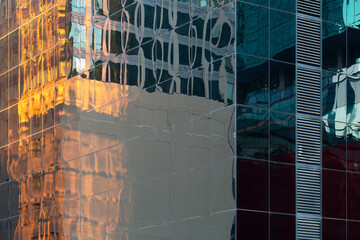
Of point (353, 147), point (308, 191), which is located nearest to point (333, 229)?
point (308, 191)

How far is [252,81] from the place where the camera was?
98.5ft

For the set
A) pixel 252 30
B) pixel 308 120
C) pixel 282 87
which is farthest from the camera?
pixel 308 120

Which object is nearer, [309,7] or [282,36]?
[282,36]

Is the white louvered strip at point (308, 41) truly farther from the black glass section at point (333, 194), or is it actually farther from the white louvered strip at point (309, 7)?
the black glass section at point (333, 194)

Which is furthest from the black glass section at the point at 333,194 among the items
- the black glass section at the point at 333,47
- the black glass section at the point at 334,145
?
the black glass section at the point at 333,47

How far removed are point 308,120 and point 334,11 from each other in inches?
172

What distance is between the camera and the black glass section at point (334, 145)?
1238 inches

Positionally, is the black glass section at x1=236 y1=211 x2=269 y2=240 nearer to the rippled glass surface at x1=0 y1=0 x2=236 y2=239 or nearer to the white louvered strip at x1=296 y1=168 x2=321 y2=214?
the rippled glass surface at x1=0 y1=0 x2=236 y2=239

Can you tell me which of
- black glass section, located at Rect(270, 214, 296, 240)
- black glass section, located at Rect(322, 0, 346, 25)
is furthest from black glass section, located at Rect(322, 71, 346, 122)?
black glass section, located at Rect(270, 214, 296, 240)

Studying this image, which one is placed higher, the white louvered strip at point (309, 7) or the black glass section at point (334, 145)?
the white louvered strip at point (309, 7)

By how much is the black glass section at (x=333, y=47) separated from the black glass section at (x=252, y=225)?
20.3 ft

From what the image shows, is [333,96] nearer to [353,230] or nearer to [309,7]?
[309,7]

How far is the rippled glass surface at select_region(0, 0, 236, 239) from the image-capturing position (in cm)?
3052

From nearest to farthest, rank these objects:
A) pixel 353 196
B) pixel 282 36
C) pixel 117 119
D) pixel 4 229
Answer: pixel 282 36, pixel 353 196, pixel 117 119, pixel 4 229
